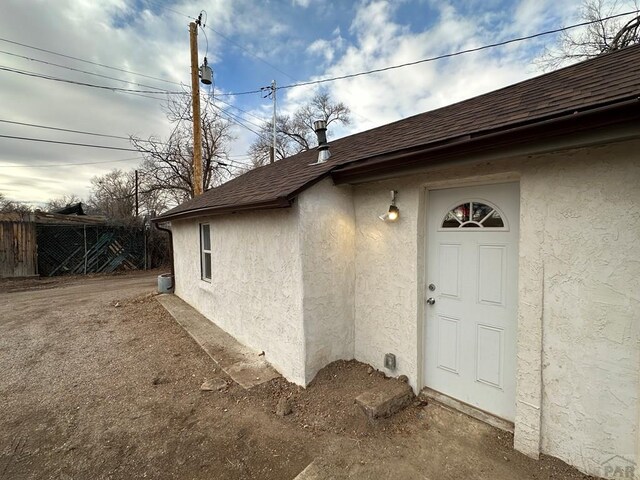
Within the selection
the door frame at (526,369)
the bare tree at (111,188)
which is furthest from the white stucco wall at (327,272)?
the bare tree at (111,188)

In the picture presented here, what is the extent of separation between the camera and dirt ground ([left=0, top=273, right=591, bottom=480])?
8.09 feet

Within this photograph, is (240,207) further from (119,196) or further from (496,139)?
(119,196)

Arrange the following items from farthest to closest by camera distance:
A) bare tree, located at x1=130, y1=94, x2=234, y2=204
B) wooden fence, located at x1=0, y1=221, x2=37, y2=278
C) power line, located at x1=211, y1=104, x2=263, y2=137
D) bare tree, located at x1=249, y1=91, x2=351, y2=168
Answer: bare tree, located at x1=249, y1=91, x2=351, y2=168
bare tree, located at x1=130, y1=94, x2=234, y2=204
power line, located at x1=211, y1=104, x2=263, y2=137
wooden fence, located at x1=0, y1=221, x2=37, y2=278

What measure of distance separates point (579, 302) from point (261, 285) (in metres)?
3.82

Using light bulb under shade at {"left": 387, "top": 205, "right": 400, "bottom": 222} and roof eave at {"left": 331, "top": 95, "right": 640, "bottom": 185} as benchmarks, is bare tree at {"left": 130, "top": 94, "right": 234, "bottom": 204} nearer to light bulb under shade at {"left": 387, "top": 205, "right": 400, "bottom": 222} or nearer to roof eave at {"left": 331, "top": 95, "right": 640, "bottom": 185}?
roof eave at {"left": 331, "top": 95, "right": 640, "bottom": 185}

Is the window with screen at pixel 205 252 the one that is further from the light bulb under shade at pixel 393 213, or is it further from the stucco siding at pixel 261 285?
the light bulb under shade at pixel 393 213

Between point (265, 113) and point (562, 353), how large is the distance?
778 inches

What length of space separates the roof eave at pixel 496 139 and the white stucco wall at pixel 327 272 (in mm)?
493

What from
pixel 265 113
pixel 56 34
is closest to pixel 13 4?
pixel 56 34

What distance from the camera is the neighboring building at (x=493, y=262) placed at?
212 centimetres

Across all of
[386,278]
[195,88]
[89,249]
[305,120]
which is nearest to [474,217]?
[386,278]

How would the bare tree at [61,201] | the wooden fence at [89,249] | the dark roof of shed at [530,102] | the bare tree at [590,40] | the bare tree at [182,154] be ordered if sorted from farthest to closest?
the bare tree at [61,201] → the bare tree at [182,154] → the wooden fence at [89,249] → the bare tree at [590,40] → the dark roof of shed at [530,102]

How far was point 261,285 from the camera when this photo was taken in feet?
14.8

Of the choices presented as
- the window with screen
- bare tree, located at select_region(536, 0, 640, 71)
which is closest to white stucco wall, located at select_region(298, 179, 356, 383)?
the window with screen
